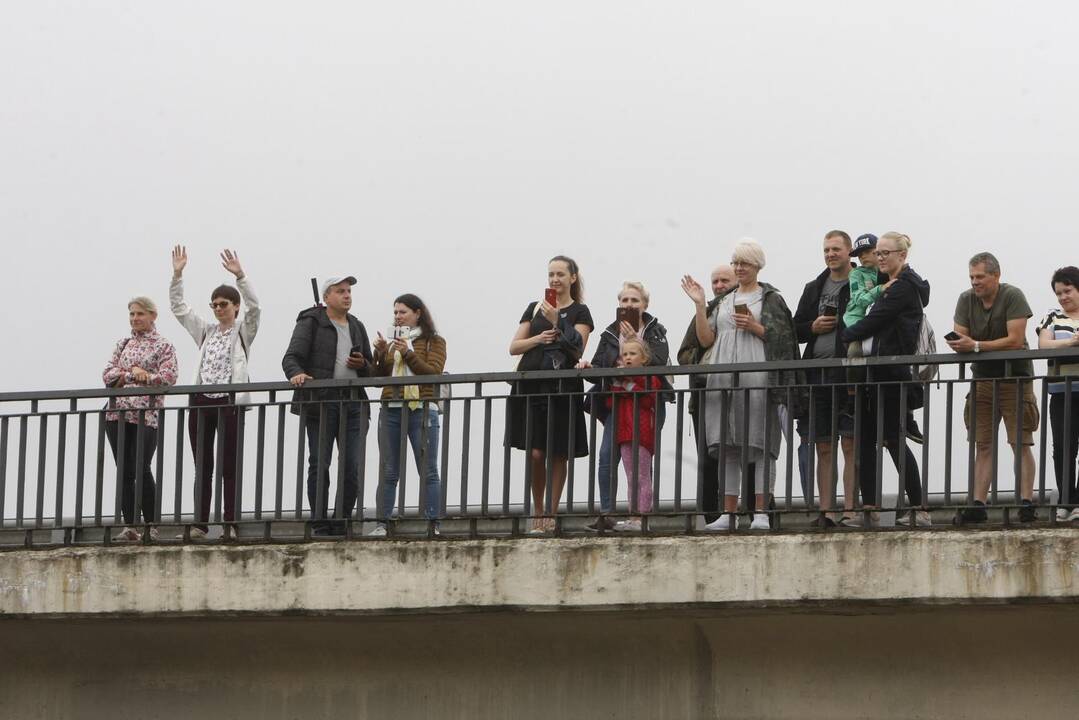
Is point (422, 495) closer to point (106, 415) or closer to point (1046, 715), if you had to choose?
point (106, 415)

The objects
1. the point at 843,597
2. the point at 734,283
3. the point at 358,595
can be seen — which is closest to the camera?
the point at 843,597

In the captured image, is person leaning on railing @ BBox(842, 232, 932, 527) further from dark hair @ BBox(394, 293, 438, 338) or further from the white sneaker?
the white sneaker

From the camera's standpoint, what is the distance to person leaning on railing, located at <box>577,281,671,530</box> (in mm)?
10922

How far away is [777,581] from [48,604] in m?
4.41

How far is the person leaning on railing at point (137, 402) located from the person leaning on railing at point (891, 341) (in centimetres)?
432

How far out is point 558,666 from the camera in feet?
36.0

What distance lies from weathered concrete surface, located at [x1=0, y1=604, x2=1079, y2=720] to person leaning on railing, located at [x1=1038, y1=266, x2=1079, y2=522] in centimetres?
63

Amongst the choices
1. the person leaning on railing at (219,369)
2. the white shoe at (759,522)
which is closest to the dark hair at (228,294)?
the person leaning on railing at (219,369)

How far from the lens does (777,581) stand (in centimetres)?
1009

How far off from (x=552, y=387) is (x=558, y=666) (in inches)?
64.6

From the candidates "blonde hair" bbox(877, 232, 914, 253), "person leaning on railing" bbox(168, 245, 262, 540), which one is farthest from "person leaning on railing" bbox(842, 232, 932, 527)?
"person leaning on railing" bbox(168, 245, 262, 540)

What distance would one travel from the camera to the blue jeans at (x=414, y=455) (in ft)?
36.7

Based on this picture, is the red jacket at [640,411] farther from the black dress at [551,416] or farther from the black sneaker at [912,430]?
the black sneaker at [912,430]

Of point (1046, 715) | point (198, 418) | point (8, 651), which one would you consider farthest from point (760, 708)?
point (8, 651)
